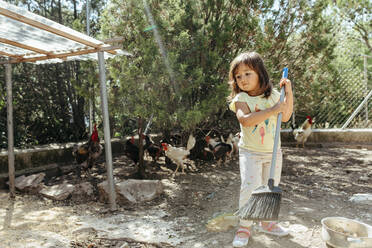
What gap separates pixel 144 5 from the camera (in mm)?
4094

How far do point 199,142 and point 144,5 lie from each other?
9.01 feet

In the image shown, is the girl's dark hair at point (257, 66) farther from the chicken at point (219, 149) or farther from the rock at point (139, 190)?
the chicken at point (219, 149)

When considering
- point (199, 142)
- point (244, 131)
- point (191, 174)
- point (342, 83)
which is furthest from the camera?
point (342, 83)

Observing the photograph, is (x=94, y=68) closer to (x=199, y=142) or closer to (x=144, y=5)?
(x=144, y=5)

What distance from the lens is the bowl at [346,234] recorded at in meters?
1.95

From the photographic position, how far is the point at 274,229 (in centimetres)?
251

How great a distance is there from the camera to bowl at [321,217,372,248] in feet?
Answer: 6.40

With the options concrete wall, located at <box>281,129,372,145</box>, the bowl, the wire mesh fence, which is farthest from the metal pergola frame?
the wire mesh fence

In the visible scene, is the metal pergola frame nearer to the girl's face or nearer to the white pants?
the girl's face

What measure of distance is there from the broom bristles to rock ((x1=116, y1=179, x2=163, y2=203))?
6.42ft

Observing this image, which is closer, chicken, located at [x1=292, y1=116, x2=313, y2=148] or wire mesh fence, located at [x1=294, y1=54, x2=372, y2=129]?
chicken, located at [x1=292, y1=116, x2=313, y2=148]

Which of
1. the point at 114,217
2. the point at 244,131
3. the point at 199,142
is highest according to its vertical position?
the point at 244,131

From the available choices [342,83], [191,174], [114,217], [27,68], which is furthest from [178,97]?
[342,83]

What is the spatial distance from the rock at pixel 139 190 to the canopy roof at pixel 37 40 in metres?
1.71
